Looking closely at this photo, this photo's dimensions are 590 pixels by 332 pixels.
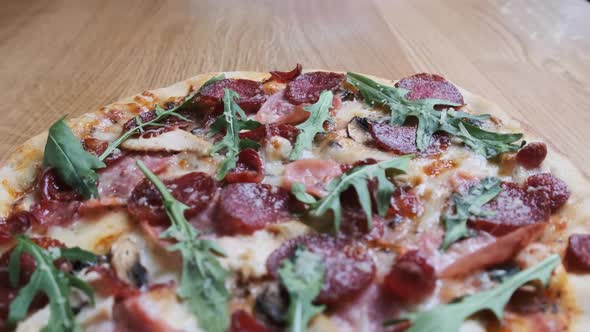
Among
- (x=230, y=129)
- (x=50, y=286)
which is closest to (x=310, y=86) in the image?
(x=230, y=129)

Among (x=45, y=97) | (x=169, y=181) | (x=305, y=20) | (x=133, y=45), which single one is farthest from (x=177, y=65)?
(x=169, y=181)

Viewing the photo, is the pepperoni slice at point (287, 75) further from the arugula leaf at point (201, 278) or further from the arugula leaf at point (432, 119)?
the arugula leaf at point (201, 278)

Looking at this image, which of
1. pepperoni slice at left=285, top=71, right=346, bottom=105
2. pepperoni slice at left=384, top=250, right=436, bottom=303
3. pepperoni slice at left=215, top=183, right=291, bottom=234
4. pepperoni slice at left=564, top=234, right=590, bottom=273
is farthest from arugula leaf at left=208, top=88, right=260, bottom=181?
pepperoni slice at left=564, top=234, right=590, bottom=273

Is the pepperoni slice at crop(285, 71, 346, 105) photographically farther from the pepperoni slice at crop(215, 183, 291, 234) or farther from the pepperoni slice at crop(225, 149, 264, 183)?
the pepperoni slice at crop(215, 183, 291, 234)

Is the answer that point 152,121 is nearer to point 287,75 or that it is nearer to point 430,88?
point 287,75

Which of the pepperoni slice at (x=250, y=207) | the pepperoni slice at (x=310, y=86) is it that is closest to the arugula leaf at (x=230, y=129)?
the pepperoni slice at (x=250, y=207)
